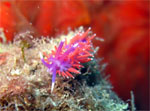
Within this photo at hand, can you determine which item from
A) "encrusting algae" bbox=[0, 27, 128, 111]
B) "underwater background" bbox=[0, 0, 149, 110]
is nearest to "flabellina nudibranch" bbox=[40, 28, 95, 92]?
"encrusting algae" bbox=[0, 27, 128, 111]

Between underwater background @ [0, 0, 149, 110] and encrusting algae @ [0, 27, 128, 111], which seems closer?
encrusting algae @ [0, 27, 128, 111]

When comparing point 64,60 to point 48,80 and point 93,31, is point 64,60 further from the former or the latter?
point 93,31

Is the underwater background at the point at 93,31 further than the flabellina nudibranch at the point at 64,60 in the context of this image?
Yes

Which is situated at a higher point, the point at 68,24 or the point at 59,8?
the point at 59,8

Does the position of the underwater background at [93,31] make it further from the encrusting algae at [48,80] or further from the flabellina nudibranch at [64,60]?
the flabellina nudibranch at [64,60]

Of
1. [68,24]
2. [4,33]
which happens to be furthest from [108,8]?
[4,33]

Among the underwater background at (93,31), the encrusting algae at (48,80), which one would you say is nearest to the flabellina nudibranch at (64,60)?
the encrusting algae at (48,80)

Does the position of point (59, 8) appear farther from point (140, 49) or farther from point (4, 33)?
point (140, 49)

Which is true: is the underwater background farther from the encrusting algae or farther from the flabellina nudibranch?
→ the flabellina nudibranch
